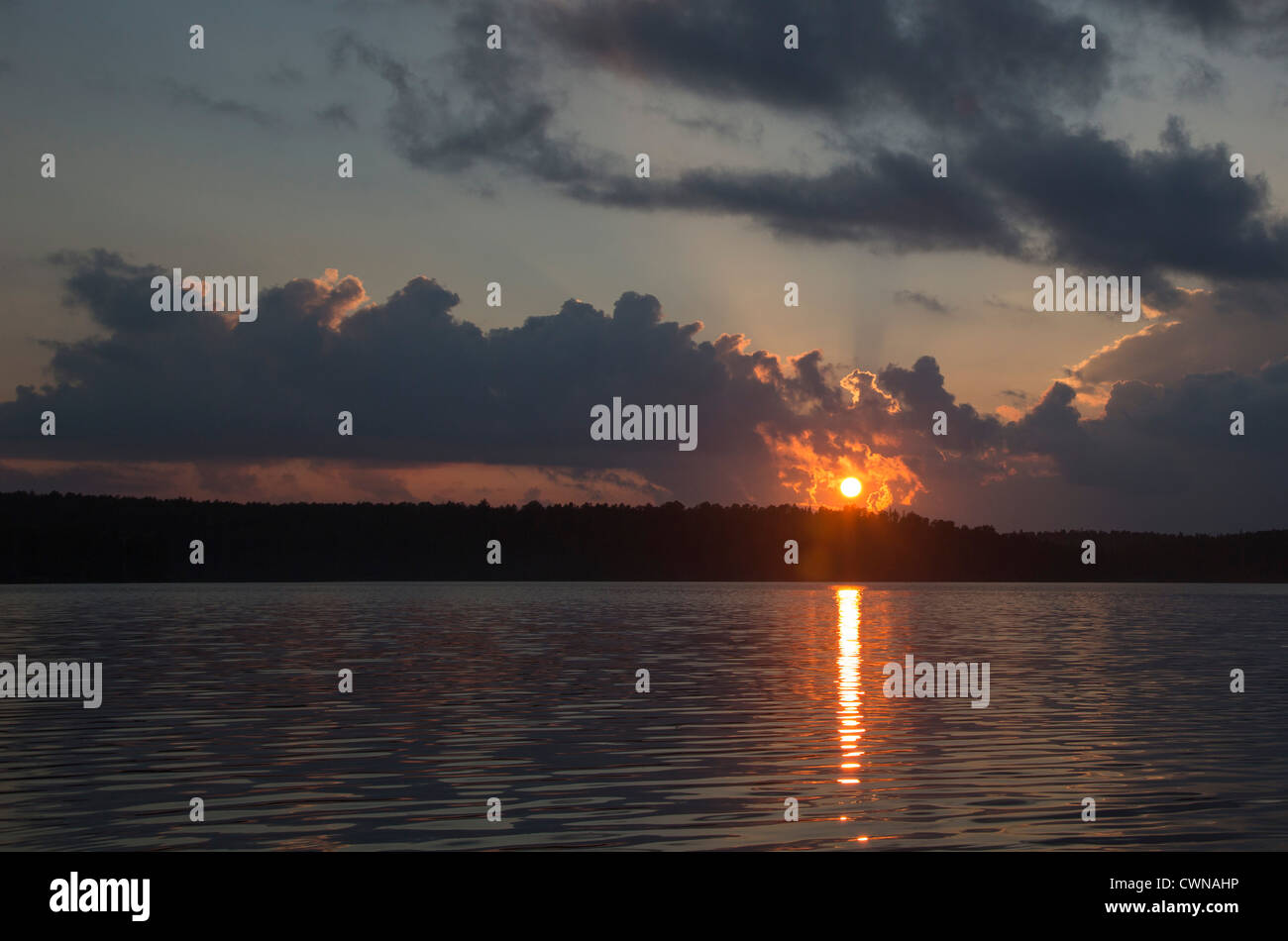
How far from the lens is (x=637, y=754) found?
35.4m

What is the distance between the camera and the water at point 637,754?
2514 centimetres

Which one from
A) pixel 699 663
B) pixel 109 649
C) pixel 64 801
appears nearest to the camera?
pixel 64 801

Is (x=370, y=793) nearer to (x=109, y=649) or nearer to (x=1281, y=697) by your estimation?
(x=1281, y=697)

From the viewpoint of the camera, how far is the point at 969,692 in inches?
2082

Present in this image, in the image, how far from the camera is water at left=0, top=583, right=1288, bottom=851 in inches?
990

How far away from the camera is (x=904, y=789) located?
29906 mm

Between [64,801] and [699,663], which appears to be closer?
[64,801]
